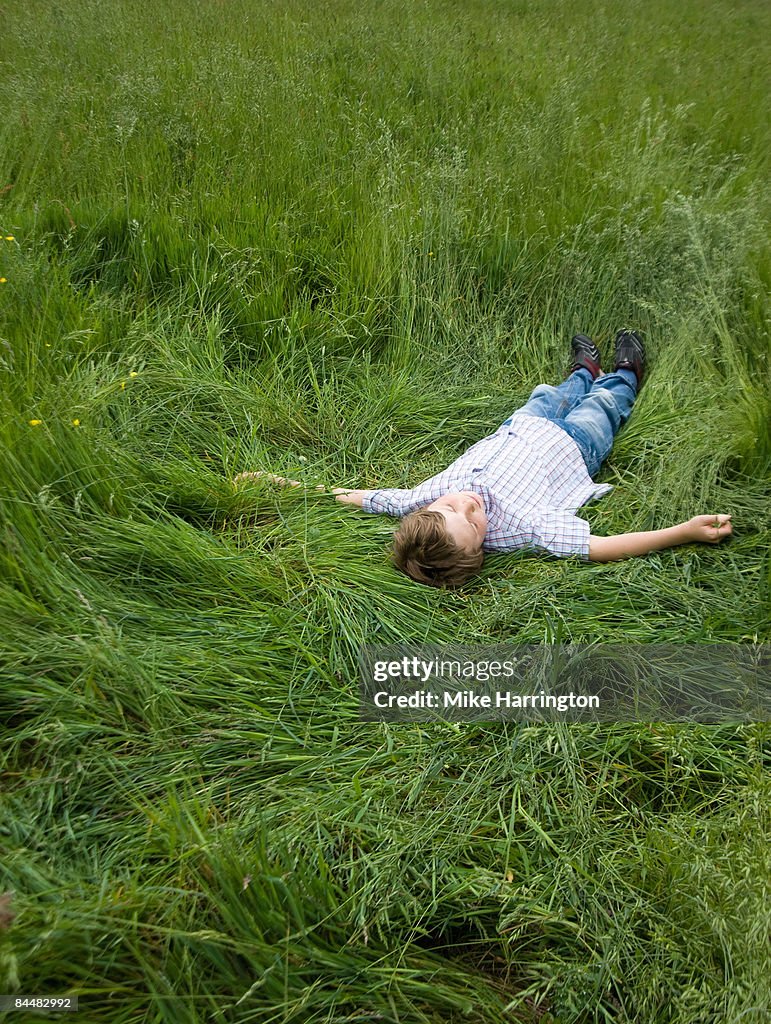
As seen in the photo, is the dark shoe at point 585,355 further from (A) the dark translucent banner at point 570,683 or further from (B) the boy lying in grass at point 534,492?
(A) the dark translucent banner at point 570,683

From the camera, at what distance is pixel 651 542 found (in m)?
2.65

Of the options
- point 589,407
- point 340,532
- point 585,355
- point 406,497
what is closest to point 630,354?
point 585,355

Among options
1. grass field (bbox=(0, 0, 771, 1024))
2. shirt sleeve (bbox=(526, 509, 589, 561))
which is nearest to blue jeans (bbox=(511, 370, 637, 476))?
grass field (bbox=(0, 0, 771, 1024))

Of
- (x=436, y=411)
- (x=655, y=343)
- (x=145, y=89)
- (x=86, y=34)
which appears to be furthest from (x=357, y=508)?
(x=86, y=34)

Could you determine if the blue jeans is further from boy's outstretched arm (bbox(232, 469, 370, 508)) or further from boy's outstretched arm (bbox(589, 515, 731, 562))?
boy's outstretched arm (bbox(232, 469, 370, 508))

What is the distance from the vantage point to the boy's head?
2.58 meters

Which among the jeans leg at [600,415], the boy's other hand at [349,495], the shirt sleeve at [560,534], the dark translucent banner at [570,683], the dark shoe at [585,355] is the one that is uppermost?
the dark shoe at [585,355]

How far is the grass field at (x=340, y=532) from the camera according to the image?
156 centimetres

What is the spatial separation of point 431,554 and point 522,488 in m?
0.55

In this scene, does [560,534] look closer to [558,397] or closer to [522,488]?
[522,488]

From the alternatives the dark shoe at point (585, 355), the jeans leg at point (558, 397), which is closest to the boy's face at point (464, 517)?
the jeans leg at point (558, 397)

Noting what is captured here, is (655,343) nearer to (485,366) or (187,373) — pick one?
(485,366)

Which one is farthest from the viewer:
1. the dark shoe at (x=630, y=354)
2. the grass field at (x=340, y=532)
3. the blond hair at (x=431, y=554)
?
the dark shoe at (x=630, y=354)

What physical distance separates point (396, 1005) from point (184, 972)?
1.34 ft
